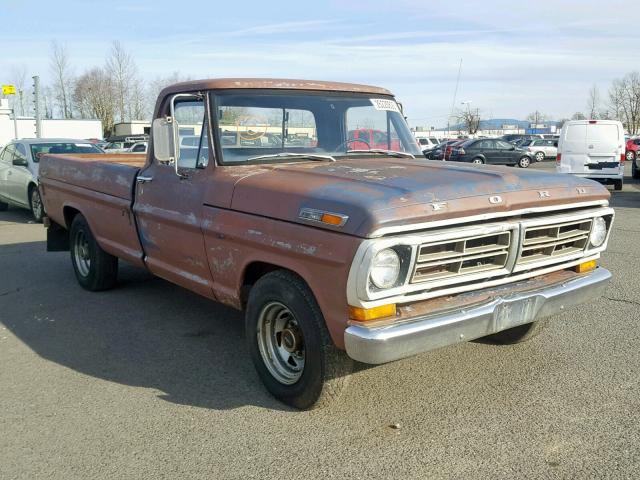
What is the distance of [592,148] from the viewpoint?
16391 millimetres

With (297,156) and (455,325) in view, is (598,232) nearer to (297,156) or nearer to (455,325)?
(455,325)

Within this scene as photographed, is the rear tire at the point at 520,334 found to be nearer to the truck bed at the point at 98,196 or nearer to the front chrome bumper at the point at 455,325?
the front chrome bumper at the point at 455,325

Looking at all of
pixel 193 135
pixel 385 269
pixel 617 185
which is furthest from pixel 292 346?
pixel 617 185

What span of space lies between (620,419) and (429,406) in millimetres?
1096

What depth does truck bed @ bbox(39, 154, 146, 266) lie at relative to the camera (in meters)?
5.41

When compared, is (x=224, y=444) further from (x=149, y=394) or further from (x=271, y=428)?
(x=149, y=394)

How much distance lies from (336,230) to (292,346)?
3.31 feet

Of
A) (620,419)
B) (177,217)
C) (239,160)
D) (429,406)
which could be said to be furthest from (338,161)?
(620,419)

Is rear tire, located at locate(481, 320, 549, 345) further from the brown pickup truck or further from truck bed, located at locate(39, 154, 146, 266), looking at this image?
truck bed, located at locate(39, 154, 146, 266)

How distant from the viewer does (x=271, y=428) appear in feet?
11.7

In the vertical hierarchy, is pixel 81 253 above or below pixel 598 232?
below

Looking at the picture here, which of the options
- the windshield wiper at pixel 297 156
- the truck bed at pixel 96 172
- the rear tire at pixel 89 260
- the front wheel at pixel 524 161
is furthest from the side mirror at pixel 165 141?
the front wheel at pixel 524 161

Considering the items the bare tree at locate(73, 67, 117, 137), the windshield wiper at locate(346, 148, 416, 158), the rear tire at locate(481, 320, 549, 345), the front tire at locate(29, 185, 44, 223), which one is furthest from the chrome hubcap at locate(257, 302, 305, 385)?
the bare tree at locate(73, 67, 117, 137)

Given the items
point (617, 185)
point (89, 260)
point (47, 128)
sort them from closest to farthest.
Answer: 1. point (89, 260)
2. point (617, 185)
3. point (47, 128)
